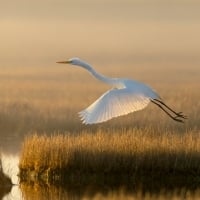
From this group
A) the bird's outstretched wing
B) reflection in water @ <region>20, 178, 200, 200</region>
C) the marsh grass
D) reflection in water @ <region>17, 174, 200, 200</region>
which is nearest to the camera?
the bird's outstretched wing

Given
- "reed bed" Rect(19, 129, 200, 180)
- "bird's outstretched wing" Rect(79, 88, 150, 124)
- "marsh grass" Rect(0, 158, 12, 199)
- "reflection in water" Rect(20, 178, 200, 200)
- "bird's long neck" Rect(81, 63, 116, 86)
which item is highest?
"bird's long neck" Rect(81, 63, 116, 86)

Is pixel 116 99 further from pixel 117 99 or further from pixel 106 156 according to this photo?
pixel 106 156

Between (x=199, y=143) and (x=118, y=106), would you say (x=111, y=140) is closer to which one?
(x=199, y=143)

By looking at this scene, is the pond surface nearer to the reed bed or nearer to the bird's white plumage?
the reed bed

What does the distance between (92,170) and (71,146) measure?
1.92 ft

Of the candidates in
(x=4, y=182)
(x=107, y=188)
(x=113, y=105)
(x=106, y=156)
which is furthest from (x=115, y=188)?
(x=113, y=105)

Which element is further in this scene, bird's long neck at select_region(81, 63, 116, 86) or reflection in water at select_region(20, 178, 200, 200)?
bird's long neck at select_region(81, 63, 116, 86)

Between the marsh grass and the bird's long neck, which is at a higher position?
the bird's long neck

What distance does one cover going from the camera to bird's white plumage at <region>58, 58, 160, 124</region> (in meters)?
17.7

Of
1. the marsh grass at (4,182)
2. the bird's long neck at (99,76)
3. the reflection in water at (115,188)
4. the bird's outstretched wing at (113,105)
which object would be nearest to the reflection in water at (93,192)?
the reflection in water at (115,188)

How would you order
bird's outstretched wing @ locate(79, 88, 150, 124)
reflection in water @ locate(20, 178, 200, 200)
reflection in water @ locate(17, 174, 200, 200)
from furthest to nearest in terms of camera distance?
reflection in water @ locate(17, 174, 200, 200), reflection in water @ locate(20, 178, 200, 200), bird's outstretched wing @ locate(79, 88, 150, 124)

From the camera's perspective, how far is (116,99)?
60.5 feet

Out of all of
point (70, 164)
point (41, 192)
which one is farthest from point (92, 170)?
point (41, 192)

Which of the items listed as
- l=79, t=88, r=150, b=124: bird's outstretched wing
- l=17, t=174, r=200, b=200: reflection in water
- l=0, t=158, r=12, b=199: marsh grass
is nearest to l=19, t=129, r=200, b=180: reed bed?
l=17, t=174, r=200, b=200: reflection in water
